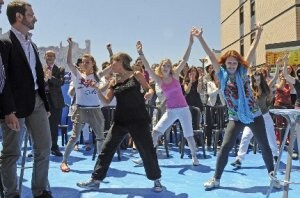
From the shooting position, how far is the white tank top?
6797 millimetres

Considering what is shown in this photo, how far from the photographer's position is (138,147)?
5.22 m

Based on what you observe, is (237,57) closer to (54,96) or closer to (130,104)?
(130,104)

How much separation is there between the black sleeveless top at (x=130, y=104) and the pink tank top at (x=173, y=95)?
1694mm

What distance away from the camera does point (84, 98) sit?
6816 millimetres

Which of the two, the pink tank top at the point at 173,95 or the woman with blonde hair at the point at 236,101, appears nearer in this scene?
the woman with blonde hair at the point at 236,101

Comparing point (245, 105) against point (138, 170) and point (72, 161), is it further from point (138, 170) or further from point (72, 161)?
point (72, 161)

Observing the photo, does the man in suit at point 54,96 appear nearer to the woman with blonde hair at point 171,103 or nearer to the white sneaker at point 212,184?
the woman with blonde hair at point 171,103

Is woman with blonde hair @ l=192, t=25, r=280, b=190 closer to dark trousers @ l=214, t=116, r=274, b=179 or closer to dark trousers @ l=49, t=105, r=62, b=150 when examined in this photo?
dark trousers @ l=214, t=116, r=274, b=179

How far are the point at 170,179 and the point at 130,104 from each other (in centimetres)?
165

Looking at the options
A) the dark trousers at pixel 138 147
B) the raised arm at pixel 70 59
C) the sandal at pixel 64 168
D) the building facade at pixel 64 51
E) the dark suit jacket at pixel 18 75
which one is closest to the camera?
the dark suit jacket at pixel 18 75

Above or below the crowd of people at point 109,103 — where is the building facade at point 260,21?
above

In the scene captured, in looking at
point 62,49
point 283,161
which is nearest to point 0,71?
point 283,161

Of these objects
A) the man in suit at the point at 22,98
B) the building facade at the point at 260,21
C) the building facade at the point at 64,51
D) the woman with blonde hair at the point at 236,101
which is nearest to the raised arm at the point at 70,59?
the man in suit at the point at 22,98

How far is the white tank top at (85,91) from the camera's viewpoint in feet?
22.3
